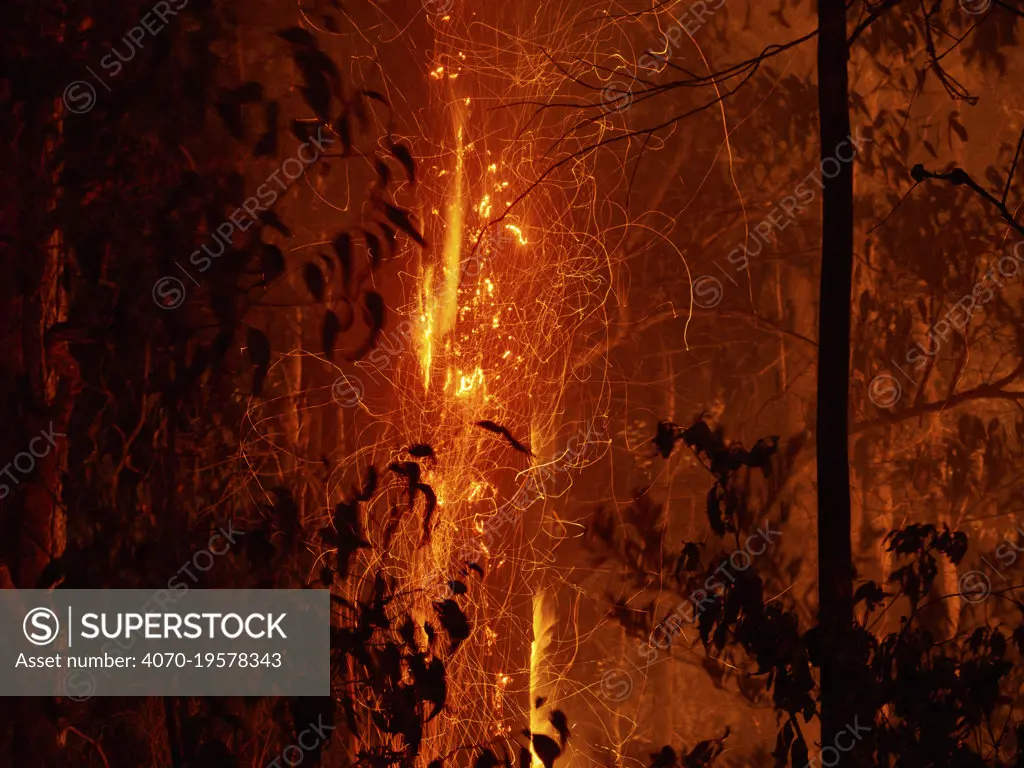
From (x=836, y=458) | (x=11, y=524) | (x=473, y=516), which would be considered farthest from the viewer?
(x=473, y=516)

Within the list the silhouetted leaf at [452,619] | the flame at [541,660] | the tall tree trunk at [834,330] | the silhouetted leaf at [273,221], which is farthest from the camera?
the flame at [541,660]

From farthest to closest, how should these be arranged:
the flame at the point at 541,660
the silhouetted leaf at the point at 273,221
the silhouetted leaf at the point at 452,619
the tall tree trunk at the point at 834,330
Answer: the flame at the point at 541,660
the silhouetted leaf at the point at 273,221
the silhouetted leaf at the point at 452,619
the tall tree trunk at the point at 834,330

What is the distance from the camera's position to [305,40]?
8.59ft

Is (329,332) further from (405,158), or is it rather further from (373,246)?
(405,158)

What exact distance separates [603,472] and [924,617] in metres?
1.03

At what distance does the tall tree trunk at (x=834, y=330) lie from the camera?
2375 mm

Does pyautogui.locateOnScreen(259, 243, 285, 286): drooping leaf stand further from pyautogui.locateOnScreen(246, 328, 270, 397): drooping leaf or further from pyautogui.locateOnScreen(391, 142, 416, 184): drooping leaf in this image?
pyautogui.locateOnScreen(391, 142, 416, 184): drooping leaf

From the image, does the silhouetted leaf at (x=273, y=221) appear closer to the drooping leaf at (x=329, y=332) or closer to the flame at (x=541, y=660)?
the drooping leaf at (x=329, y=332)

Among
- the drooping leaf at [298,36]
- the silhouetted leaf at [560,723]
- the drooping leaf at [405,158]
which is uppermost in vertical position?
the drooping leaf at [298,36]

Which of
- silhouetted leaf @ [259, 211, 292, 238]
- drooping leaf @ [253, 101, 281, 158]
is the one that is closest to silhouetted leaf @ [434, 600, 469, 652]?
silhouetted leaf @ [259, 211, 292, 238]

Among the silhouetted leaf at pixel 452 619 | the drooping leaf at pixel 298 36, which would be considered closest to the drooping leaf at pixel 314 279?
the drooping leaf at pixel 298 36

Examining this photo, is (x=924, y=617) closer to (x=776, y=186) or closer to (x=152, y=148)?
(x=776, y=186)

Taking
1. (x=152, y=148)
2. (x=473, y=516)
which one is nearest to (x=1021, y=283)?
(x=473, y=516)

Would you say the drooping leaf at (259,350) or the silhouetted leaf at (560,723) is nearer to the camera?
the drooping leaf at (259,350)
